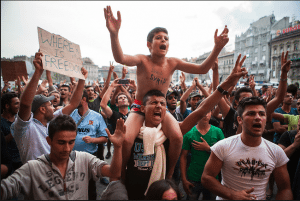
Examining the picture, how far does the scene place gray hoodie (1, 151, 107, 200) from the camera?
5.08ft

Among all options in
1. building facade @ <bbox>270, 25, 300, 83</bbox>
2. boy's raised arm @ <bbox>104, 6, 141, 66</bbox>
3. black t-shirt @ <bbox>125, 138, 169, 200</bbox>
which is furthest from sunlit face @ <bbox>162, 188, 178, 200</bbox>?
building facade @ <bbox>270, 25, 300, 83</bbox>

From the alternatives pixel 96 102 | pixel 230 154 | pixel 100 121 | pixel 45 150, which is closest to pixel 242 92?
pixel 230 154

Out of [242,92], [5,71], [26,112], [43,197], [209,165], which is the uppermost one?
[5,71]

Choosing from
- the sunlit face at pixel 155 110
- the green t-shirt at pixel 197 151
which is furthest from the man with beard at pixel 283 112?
the sunlit face at pixel 155 110

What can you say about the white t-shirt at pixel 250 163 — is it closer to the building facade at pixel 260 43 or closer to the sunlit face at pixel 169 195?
the sunlit face at pixel 169 195

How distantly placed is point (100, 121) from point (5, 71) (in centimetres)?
415

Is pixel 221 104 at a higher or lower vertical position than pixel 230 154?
higher

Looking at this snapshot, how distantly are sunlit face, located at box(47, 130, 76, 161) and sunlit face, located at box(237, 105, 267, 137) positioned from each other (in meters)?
1.94

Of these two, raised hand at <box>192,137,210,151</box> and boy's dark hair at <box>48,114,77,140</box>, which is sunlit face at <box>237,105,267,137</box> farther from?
boy's dark hair at <box>48,114,77,140</box>

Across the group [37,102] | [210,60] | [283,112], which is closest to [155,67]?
[210,60]

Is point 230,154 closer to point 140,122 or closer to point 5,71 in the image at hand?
point 140,122

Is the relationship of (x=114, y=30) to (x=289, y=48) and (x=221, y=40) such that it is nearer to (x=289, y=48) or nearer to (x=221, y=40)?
(x=221, y=40)

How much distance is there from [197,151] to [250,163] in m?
1.11

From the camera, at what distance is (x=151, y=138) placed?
2.05 metres
